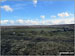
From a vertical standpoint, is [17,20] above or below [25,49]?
above

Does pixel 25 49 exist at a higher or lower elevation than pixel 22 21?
lower

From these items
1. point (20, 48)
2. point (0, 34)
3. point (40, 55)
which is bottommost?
point (40, 55)

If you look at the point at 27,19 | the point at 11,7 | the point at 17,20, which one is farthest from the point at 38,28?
the point at 11,7

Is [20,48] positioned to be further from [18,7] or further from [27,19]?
[18,7]

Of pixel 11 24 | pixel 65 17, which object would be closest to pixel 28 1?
pixel 11 24

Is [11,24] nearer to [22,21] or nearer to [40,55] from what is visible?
[22,21]

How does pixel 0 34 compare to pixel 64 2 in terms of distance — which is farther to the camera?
pixel 0 34
